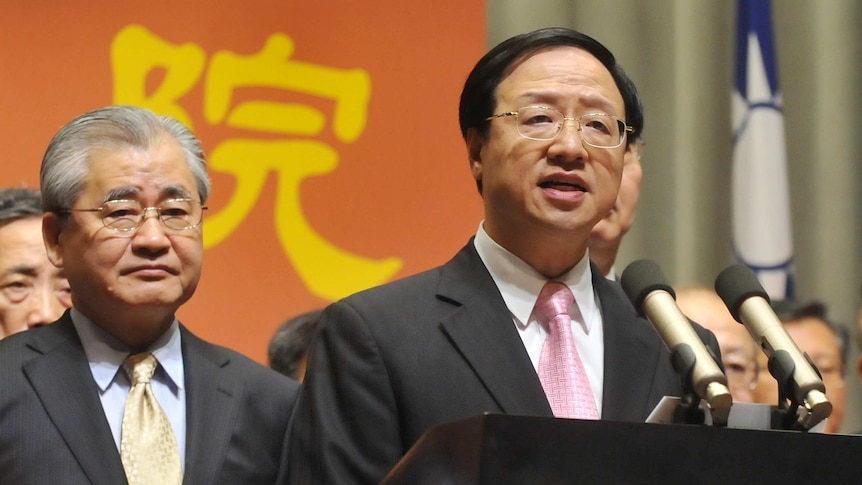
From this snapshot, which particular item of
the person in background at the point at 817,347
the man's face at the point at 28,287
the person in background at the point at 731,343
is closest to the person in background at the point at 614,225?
the person in background at the point at 731,343

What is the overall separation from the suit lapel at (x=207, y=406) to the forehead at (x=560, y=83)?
653mm

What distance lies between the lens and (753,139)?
3689 millimetres

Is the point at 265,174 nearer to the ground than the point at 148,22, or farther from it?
nearer to the ground

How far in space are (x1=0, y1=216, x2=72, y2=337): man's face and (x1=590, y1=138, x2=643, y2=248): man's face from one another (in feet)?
3.66

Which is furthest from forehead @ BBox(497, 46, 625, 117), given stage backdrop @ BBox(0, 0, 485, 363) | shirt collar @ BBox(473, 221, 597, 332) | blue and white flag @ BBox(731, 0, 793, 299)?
blue and white flag @ BBox(731, 0, 793, 299)

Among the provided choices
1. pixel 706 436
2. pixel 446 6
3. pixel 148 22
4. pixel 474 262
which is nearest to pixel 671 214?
pixel 446 6

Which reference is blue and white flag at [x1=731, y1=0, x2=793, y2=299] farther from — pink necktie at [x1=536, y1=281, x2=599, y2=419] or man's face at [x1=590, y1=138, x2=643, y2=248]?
pink necktie at [x1=536, y1=281, x2=599, y2=419]

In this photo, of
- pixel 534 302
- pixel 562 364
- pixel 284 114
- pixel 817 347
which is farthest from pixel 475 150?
pixel 284 114

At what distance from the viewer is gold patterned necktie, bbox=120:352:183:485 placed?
6.19 ft

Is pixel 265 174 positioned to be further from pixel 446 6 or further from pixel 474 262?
pixel 474 262

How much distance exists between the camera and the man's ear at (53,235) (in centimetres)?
208

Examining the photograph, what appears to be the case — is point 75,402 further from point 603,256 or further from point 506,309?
point 603,256

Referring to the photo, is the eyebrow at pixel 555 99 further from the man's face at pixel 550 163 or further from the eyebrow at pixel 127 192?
the eyebrow at pixel 127 192

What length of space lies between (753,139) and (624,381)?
2125 millimetres
